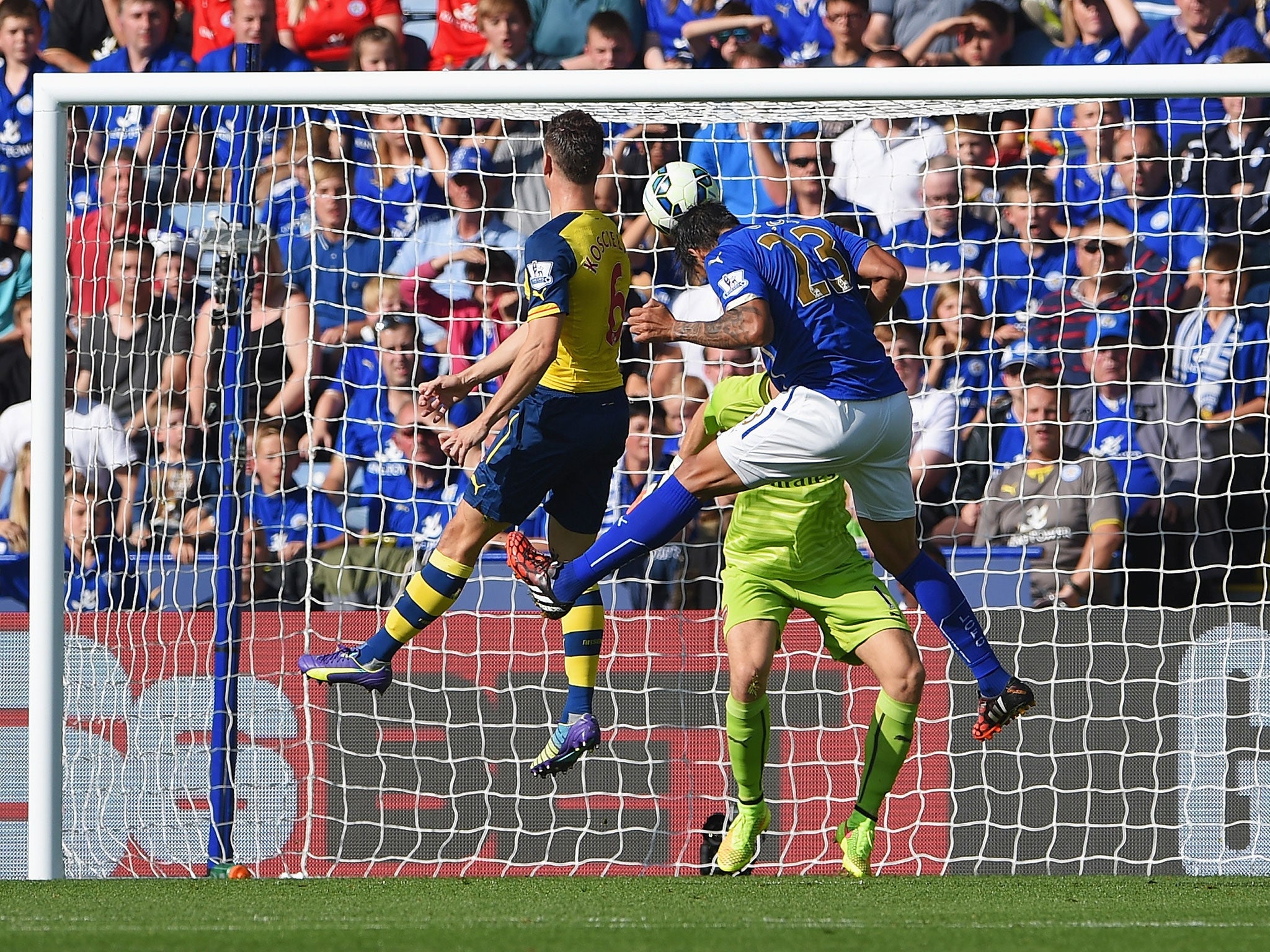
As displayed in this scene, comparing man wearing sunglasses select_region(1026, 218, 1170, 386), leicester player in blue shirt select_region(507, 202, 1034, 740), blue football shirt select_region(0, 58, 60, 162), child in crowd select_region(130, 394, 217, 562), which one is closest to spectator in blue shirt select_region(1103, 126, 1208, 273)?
man wearing sunglasses select_region(1026, 218, 1170, 386)

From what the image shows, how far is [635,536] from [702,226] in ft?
3.47

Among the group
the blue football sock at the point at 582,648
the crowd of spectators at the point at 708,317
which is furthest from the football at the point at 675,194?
the crowd of spectators at the point at 708,317

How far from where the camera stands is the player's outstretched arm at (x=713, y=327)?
4.78m

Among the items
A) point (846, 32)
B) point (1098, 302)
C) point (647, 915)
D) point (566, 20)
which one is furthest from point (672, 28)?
point (647, 915)

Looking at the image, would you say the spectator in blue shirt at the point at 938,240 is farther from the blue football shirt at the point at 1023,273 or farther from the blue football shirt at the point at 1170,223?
the blue football shirt at the point at 1170,223

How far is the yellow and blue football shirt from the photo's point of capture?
5.32m

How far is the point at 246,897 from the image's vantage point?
454 cm

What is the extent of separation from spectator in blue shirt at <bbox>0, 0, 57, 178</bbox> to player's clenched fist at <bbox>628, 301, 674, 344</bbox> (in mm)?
5559

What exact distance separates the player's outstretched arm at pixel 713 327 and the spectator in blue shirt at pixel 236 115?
2742 millimetres

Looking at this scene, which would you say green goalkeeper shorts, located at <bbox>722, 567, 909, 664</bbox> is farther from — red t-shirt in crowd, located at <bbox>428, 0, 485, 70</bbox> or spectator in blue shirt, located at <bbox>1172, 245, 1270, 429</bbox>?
red t-shirt in crowd, located at <bbox>428, 0, 485, 70</bbox>

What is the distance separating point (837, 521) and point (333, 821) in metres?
2.55

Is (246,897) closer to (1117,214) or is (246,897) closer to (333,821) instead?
(333,821)

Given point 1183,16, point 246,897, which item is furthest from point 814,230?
point 1183,16

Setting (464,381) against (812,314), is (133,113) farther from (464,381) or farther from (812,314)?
(812,314)
